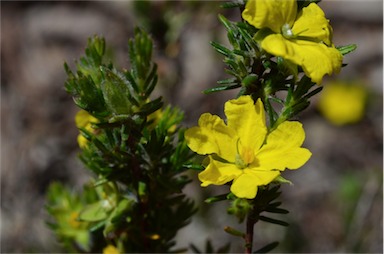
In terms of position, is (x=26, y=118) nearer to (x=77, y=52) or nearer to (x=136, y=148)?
(x=77, y=52)

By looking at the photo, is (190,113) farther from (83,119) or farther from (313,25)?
(313,25)

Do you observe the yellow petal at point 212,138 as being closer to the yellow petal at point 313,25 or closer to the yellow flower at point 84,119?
the yellow petal at point 313,25

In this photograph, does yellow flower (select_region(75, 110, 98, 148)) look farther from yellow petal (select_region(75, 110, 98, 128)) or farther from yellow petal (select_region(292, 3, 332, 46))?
yellow petal (select_region(292, 3, 332, 46))

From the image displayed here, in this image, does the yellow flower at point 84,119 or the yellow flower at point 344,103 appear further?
the yellow flower at point 344,103

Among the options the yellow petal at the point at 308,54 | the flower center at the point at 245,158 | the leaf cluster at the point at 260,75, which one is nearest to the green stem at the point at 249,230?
the flower center at the point at 245,158

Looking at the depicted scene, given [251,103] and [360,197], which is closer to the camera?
[251,103]

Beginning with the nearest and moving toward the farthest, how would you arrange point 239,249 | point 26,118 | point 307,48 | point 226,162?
1. point 307,48
2. point 226,162
3. point 239,249
4. point 26,118

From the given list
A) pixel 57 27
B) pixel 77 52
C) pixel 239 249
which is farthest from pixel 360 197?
pixel 57 27
